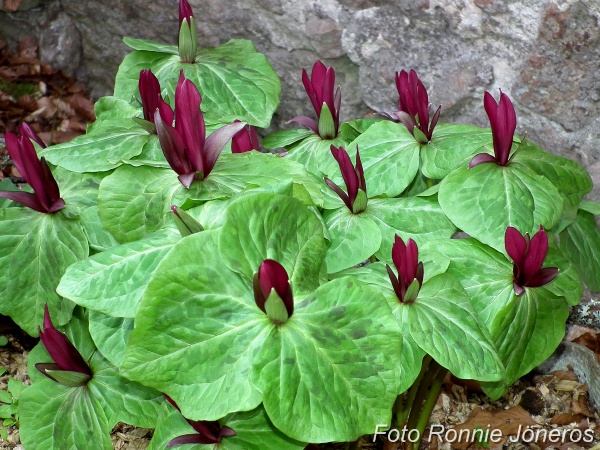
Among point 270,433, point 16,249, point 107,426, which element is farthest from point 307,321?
point 16,249

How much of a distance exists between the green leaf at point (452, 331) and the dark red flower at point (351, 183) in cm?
27

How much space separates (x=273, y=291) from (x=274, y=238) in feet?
0.57

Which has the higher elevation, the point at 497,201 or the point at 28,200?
the point at 497,201

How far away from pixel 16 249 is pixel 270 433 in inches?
30.0

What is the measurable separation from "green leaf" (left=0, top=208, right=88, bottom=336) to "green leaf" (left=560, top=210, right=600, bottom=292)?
4.21 ft

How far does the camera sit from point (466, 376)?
1.46 m

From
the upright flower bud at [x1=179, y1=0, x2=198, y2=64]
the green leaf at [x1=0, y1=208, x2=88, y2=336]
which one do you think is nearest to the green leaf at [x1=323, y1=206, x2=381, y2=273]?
the green leaf at [x1=0, y1=208, x2=88, y2=336]

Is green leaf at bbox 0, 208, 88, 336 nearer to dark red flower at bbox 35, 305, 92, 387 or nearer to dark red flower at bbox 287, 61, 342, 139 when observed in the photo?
dark red flower at bbox 35, 305, 92, 387

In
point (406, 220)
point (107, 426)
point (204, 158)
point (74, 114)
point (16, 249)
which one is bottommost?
point (74, 114)

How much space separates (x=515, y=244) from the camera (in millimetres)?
1530

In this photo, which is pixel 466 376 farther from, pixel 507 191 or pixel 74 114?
pixel 74 114

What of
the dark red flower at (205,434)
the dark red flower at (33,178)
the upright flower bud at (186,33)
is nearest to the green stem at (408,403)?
the dark red flower at (205,434)

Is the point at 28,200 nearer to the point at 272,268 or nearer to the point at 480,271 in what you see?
the point at 272,268

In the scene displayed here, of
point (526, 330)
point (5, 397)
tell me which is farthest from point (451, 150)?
point (5, 397)
